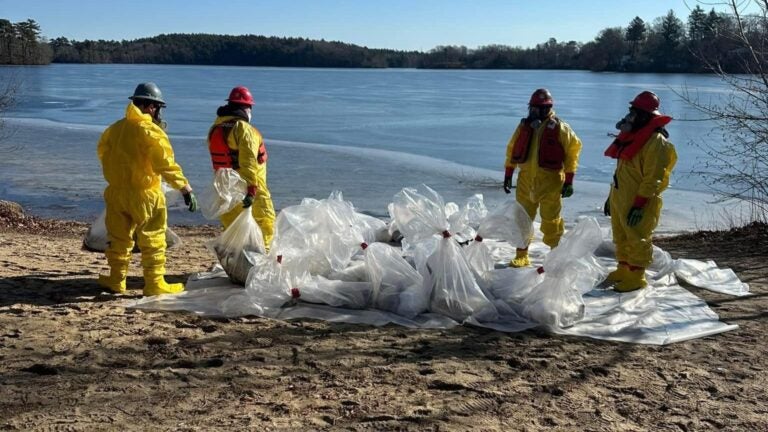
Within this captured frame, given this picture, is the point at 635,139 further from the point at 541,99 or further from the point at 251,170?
the point at 251,170

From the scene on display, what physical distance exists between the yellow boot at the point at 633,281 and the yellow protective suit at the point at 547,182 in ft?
2.95

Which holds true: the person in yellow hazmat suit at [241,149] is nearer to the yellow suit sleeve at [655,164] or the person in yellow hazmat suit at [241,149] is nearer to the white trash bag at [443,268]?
the white trash bag at [443,268]

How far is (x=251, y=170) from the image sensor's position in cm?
519

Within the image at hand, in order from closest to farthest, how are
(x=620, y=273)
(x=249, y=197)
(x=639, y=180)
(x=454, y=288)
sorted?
1. (x=454, y=288)
2. (x=249, y=197)
3. (x=639, y=180)
4. (x=620, y=273)

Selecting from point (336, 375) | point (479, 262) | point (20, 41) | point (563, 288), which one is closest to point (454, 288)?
point (479, 262)

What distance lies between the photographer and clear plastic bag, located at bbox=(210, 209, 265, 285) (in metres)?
5.03

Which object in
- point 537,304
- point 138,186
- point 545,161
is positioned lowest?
point 537,304

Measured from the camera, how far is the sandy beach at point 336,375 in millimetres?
3186

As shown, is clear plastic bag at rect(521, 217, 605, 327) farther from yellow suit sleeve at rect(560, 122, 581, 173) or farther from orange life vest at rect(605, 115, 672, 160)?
yellow suit sleeve at rect(560, 122, 581, 173)

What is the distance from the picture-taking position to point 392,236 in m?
7.17

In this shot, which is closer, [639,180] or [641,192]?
[641,192]

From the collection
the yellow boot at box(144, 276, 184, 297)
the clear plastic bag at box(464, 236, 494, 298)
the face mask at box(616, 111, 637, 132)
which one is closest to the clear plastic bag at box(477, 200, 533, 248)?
the clear plastic bag at box(464, 236, 494, 298)

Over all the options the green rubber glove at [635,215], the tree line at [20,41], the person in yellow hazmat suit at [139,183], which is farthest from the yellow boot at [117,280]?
the tree line at [20,41]

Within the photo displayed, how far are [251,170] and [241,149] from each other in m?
0.17
